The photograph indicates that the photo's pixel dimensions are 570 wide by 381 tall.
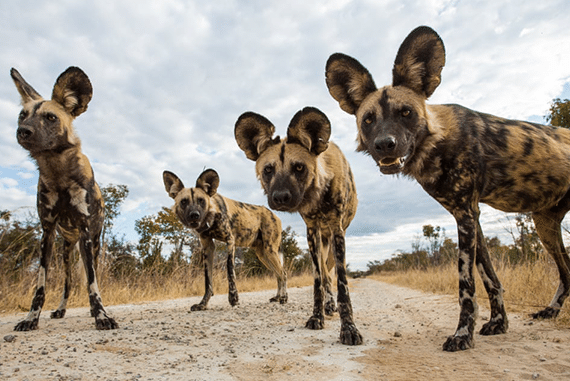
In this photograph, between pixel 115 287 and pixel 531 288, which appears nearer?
pixel 531 288

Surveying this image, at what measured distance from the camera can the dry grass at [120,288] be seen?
21.2 ft

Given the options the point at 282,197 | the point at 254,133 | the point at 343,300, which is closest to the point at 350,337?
the point at 343,300

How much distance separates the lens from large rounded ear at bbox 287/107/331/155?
426 cm

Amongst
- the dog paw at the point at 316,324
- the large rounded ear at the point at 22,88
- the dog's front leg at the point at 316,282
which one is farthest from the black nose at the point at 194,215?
the dog paw at the point at 316,324

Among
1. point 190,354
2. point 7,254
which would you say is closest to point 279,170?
point 190,354

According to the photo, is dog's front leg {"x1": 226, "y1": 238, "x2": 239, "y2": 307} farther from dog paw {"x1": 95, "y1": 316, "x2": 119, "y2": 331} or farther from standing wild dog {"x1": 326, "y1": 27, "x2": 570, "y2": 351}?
standing wild dog {"x1": 326, "y1": 27, "x2": 570, "y2": 351}

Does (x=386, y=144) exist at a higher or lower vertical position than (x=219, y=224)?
higher

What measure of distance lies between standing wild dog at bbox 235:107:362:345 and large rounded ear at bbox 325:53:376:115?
1.05 feet

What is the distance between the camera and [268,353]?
318 cm

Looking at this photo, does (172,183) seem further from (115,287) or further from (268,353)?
(268,353)

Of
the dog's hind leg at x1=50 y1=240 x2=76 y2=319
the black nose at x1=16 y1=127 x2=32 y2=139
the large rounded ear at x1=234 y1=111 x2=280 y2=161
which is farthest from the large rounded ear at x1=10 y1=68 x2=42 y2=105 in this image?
the large rounded ear at x1=234 y1=111 x2=280 y2=161

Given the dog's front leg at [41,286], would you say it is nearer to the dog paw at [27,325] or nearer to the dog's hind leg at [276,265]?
the dog paw at [27,325]

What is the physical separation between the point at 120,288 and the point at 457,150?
7959 mm

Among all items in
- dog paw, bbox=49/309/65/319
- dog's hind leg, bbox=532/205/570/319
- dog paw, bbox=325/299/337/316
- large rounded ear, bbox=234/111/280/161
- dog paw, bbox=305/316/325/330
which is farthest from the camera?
dog paw, bbox=325/299/337/316
